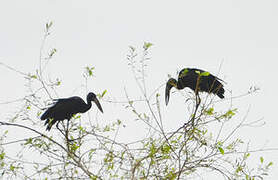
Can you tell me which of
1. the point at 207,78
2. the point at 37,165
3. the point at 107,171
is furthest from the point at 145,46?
the point at 207,78

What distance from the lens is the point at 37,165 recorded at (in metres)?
4.09

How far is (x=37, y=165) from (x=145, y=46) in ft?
5.49

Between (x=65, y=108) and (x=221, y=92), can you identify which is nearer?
(x=65, y=108)

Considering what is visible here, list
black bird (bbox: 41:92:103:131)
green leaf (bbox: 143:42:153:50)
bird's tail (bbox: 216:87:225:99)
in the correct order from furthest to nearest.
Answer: bird's tail (bbox: 216:87:225:99) < black bird (bbox: 41:92:103:131) < green leaf (bbox: 143:42:153:50)

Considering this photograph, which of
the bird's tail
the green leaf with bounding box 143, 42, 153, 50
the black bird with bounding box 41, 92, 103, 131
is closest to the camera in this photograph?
the green leaf with bounding box 143, 42, 153, 50

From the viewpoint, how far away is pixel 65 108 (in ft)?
18.3

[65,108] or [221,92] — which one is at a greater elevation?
[221,92]

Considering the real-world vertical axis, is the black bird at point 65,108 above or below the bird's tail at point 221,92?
below

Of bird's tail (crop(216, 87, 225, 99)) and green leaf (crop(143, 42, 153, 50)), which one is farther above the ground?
bird's tail (crop(216, 87, 225, 99))

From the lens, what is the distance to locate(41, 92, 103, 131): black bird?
5157mm

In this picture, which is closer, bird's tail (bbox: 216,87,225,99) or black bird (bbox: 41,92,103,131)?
black bird (bbox: 41,92,103,131)

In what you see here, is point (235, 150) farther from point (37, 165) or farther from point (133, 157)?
point (37, 165)

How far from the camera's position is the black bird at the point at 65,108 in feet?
16.9

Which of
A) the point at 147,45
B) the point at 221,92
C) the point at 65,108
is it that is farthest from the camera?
the point at 221,92
